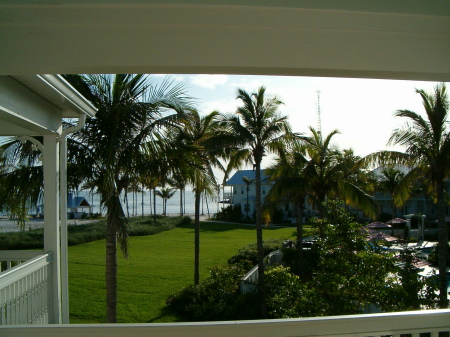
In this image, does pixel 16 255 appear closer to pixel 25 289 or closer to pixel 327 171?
pixel 25 289

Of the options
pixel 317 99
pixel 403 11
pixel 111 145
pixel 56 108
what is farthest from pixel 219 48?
pixel 317 99

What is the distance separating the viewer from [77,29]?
2.18 metres

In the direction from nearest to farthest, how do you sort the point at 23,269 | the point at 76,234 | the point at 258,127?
the point at 23,269
the point at 258,127
the point at 76,234

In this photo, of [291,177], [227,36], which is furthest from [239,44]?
[291,177]

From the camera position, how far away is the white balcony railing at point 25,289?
4.41 m

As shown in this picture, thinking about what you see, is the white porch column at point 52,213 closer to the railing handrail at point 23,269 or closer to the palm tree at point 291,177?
the railing handrail at point 23,269

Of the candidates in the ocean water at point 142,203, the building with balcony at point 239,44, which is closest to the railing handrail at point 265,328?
the building with balcony at point 239,44

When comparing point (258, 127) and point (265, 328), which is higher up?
point (258, 127)

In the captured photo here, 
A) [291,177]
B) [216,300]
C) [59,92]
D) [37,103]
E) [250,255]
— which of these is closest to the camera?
[59,92]

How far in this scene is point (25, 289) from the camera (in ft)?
16.0

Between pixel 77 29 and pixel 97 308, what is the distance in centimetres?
1307

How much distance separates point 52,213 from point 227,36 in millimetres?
4627

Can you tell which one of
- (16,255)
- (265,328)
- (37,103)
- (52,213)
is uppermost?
(37,103)

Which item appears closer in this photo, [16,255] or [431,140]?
[16,255]
